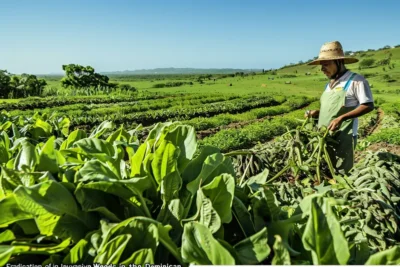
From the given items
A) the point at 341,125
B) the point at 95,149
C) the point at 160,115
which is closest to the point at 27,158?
the point at 95,149

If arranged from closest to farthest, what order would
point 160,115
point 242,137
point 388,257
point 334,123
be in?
point 388,257
point 334,123
point 242,137
point 160,115

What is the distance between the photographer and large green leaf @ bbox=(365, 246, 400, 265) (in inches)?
23.4

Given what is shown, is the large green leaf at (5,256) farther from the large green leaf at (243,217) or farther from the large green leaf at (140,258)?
the large green leaf at (243,217)

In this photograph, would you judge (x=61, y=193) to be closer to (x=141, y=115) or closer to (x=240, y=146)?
(x=240, y=146)

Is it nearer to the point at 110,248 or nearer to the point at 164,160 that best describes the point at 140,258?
the point at 110,248

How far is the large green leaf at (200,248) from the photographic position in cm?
63

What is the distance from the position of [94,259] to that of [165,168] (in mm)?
239

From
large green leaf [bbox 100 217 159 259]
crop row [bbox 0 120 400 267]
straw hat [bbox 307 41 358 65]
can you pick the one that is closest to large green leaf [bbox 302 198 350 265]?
crop row [bbox 0 120 400 267]

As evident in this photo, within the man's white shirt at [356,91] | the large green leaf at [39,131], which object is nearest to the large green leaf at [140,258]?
the large green leaf at [39,131]

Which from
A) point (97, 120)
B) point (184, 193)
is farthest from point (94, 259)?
point (97, 120)

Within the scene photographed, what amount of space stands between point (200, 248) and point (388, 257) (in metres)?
0.32

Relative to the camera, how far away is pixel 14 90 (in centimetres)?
3741

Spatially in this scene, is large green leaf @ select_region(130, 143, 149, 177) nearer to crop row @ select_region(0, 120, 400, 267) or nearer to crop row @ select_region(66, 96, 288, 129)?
crop row @ select_region(0, 120, 400, 267)

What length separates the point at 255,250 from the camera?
0.68 m
